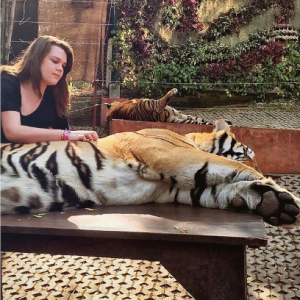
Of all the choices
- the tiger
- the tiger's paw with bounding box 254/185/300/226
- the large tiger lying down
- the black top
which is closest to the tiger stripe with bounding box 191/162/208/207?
the large tiger lying down

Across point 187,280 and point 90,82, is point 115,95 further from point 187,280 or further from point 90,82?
point 187,280

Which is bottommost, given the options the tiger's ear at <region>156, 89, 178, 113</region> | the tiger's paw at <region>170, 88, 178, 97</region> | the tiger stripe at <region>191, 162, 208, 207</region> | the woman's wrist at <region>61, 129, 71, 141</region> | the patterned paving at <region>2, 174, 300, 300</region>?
the patterned paving at <region>2, 174, 300, 300</region>

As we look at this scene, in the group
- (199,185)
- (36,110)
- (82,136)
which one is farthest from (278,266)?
(36,110)

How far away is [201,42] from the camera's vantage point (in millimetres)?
2090

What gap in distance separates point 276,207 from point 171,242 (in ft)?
1.21

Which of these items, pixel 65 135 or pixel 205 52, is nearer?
pixel 65 135

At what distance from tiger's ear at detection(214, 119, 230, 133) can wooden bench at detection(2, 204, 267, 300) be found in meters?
0.75

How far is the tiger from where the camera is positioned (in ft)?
6.65

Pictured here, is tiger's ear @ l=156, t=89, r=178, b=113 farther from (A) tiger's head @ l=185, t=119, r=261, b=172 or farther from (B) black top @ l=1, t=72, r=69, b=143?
(B) black top @ l=1, t=72, r=69, b=143

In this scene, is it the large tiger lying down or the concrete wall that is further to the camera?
the concrete wall

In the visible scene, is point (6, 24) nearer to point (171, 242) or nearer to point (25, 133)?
point (25, 133)

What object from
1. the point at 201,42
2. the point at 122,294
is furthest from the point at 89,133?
the point at 122,294

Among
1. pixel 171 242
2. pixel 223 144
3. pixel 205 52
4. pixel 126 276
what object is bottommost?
pixel 126 276

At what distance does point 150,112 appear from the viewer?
2.01 m
